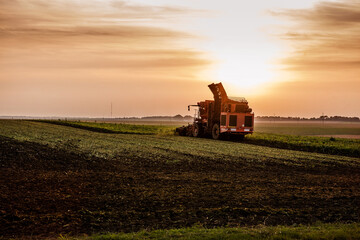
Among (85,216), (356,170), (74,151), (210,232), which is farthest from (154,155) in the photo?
(210,232)

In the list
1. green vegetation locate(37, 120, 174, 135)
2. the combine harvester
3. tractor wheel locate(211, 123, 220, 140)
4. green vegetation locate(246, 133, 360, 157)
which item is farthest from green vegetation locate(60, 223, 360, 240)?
green vegetation locate(37, 120, 174, 135)

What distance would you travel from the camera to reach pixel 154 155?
25078 mm

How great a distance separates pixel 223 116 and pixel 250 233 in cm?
2939

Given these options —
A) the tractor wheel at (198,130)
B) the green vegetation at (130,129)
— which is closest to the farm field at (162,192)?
the tractor wheel at (198,130)

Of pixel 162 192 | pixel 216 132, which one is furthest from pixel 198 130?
pixel 162 192

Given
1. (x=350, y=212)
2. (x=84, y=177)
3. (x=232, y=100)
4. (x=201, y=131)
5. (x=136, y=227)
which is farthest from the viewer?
(x=201, y=131)

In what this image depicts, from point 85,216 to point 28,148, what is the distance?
1698 cm

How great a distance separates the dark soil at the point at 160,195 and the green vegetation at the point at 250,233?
0.87m

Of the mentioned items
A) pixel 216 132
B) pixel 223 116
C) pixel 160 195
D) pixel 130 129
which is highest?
pixel 223 116

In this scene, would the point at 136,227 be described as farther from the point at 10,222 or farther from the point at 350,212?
the point at 350,212

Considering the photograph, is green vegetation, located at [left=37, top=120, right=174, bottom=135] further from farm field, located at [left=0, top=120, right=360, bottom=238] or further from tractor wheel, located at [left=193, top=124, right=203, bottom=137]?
farm field, located at [left=0, top=120, right=360, bottom=238]

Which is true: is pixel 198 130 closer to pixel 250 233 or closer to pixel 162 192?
pixel 162 192

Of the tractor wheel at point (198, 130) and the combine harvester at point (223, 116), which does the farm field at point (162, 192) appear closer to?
the combine harvester at point (223, 116)

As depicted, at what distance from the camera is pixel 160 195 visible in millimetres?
13633
